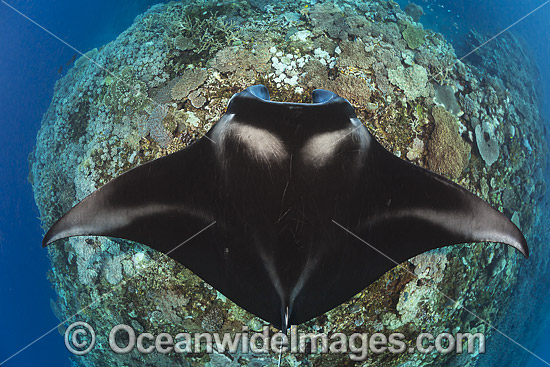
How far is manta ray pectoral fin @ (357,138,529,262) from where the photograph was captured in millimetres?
1457

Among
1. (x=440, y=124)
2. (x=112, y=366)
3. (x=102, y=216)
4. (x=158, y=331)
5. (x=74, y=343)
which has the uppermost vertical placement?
(x=440, y=124)

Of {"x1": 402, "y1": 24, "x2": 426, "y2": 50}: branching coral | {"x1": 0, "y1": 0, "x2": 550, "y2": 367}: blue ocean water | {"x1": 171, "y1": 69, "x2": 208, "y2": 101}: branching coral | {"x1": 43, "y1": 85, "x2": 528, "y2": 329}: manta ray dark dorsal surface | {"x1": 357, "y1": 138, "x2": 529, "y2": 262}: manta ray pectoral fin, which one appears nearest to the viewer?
{"x1": 43, "y1": 85, "x2": 528, "y2": 329}: manta ray dark dorsal surface

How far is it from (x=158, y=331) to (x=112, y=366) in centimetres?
76

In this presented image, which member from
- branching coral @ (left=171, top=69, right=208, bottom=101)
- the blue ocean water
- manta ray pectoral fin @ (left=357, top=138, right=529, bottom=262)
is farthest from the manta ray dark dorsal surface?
the blue ocean water

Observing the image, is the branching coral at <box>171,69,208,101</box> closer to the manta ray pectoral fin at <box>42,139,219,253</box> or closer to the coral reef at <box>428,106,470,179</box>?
the manta ray pectoral fin at <box>42,139,219,253</box>

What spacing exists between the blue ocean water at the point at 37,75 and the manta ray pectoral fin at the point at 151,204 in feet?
4.38

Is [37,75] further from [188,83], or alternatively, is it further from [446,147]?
[446,147]

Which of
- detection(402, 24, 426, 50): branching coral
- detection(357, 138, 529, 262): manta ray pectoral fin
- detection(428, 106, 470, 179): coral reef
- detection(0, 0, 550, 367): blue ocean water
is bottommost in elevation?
detection(0, 0, 550, 367): blue ocean water

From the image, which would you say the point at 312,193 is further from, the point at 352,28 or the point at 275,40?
the point at 352,28

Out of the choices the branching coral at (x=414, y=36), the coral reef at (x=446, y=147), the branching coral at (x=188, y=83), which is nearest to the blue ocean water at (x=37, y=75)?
the branching coral at (x=414, y=36)

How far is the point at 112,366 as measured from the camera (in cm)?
244

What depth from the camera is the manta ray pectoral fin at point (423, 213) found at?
146 centimetres

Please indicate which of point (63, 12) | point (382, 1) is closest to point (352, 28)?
point (382, 1)

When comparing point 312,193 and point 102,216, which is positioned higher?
point 312,193
